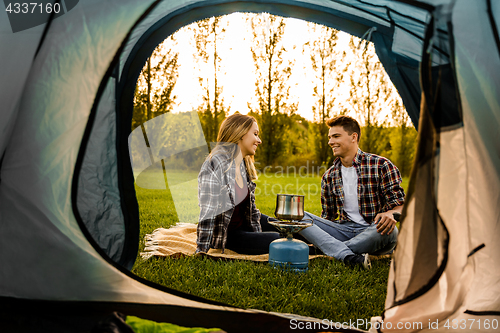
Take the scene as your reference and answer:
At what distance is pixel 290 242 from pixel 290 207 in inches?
7.6

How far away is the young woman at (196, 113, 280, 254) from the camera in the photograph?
2328 millimetres

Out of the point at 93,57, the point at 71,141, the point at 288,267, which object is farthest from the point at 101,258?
the point at 288,267

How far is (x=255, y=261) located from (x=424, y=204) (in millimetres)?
1327

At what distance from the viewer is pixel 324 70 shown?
9711mm

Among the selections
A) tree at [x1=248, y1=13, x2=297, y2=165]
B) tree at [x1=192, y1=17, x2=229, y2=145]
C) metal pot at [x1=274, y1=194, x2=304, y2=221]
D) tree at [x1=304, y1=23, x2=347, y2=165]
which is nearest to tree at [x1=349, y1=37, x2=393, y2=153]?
tree at [x1=304, y1=23, x2=347, y2=165]

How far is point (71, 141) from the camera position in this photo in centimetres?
138

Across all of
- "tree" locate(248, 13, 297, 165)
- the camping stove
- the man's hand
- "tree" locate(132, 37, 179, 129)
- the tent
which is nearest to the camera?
the tent

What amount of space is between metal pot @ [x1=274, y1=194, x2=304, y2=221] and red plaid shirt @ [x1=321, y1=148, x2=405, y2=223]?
26.4 inches

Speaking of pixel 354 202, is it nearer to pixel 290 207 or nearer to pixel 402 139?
pixel 290 207

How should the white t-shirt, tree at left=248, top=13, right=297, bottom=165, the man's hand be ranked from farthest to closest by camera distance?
tree at left=248, top=13, right=297, bottom=165 < the white t-shirt < the man's hand

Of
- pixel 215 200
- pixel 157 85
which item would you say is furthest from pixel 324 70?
pixel 215 200

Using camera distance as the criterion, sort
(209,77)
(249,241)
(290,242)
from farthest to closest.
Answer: (209,77)
(249,241)
(290,242)

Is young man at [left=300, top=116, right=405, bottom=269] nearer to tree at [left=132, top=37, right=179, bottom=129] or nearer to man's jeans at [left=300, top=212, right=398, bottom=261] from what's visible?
man's jeans at [left=300, top=212, right=398, bottom=261]

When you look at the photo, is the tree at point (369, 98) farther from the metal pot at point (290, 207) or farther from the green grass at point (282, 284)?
the metal pot at point (290, 207)
